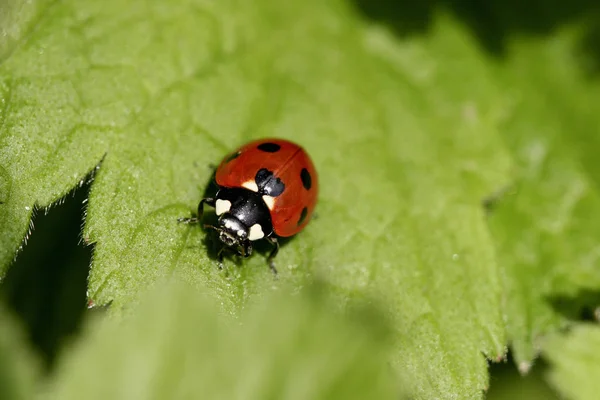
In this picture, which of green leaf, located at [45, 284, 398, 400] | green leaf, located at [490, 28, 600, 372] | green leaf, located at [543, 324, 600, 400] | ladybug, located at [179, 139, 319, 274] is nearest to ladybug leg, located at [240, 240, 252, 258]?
ladybug, located at [179, 139, 319, 274]

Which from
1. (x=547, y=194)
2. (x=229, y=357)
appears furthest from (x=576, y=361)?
(x=229, y=357)

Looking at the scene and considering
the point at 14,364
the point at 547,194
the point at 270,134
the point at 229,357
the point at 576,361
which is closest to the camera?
the point at 229,357

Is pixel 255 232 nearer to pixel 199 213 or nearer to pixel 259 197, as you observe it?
pixel 259 197

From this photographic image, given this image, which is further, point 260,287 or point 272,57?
point 272,57

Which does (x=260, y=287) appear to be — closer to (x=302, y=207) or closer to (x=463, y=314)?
(x=302, y=207)

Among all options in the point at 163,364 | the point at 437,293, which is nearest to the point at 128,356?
the point at 163,364

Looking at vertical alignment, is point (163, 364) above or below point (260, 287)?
above

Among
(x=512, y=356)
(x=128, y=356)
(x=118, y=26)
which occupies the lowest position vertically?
(x=512, y=356)
